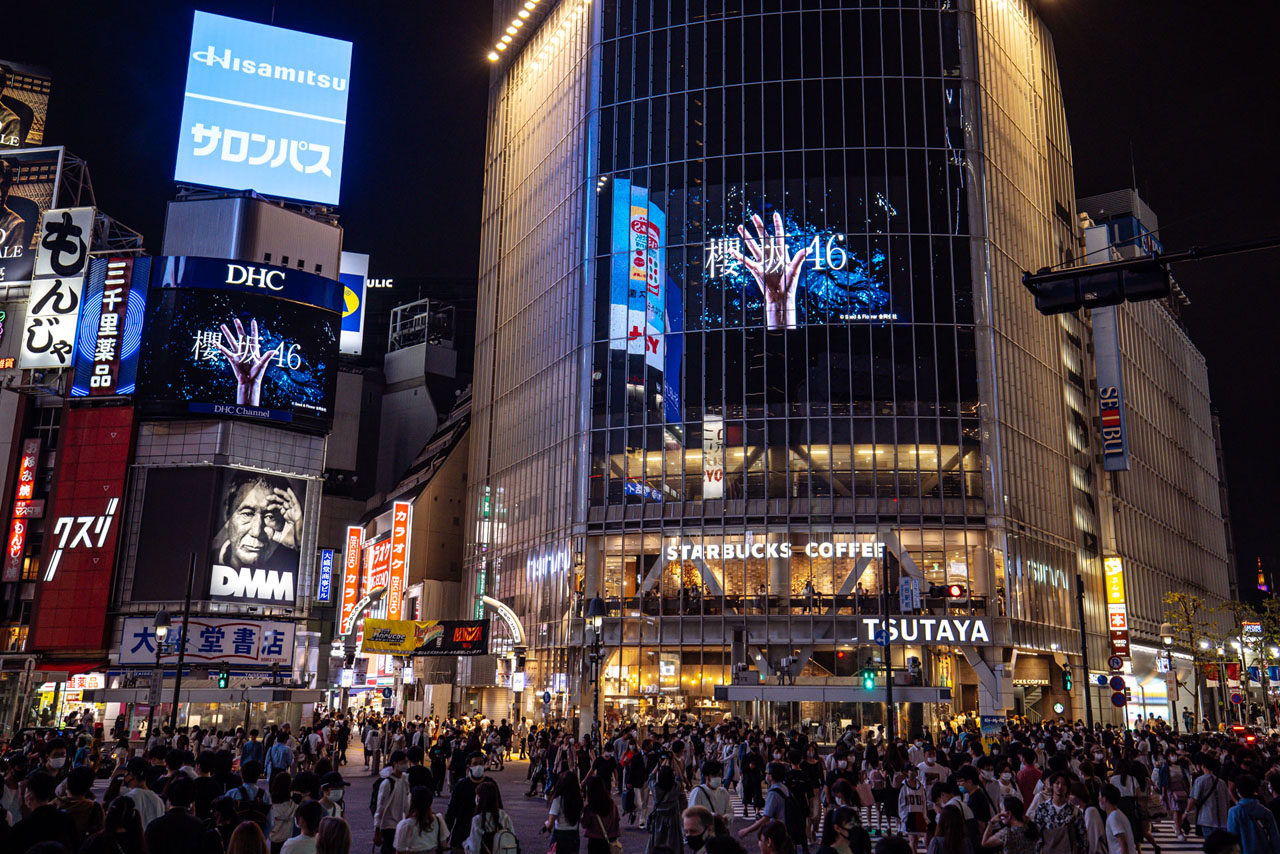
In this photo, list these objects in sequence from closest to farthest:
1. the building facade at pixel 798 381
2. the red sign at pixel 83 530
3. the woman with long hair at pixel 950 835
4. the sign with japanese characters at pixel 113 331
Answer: the woman with long hair at pixel 950 835, the building facade at pixel 798 381, the red sign at pixel 83 530, the sign with japanese characters at pixel 113 331

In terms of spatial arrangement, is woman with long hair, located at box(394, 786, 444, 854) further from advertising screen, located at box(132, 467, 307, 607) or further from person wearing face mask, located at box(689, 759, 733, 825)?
advertising screen, located at box(132, 467, 307, 607)

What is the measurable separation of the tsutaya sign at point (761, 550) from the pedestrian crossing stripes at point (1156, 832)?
25817mm

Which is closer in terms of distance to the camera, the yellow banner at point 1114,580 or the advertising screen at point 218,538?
the advertising screen at point 218,538

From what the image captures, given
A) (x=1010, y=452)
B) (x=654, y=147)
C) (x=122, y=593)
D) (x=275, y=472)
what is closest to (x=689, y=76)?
(x=654, y=147)

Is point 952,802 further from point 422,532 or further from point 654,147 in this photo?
point 422,532

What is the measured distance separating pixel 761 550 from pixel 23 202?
5683cm

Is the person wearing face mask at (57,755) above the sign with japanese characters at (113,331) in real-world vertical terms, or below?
below

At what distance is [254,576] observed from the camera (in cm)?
6556

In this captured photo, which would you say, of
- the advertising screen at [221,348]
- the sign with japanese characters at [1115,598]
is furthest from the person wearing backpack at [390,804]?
the sign with japanese characters at [1115,598]

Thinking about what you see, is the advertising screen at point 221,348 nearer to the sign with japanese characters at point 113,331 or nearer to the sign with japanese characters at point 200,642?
the sign with japanese characters at point 113,331

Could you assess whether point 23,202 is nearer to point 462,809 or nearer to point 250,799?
point 462,809

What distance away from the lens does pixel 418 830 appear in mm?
10375

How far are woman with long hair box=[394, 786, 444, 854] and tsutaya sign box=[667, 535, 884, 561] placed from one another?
44.7 metres

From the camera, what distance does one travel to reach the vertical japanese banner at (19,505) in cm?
6625
